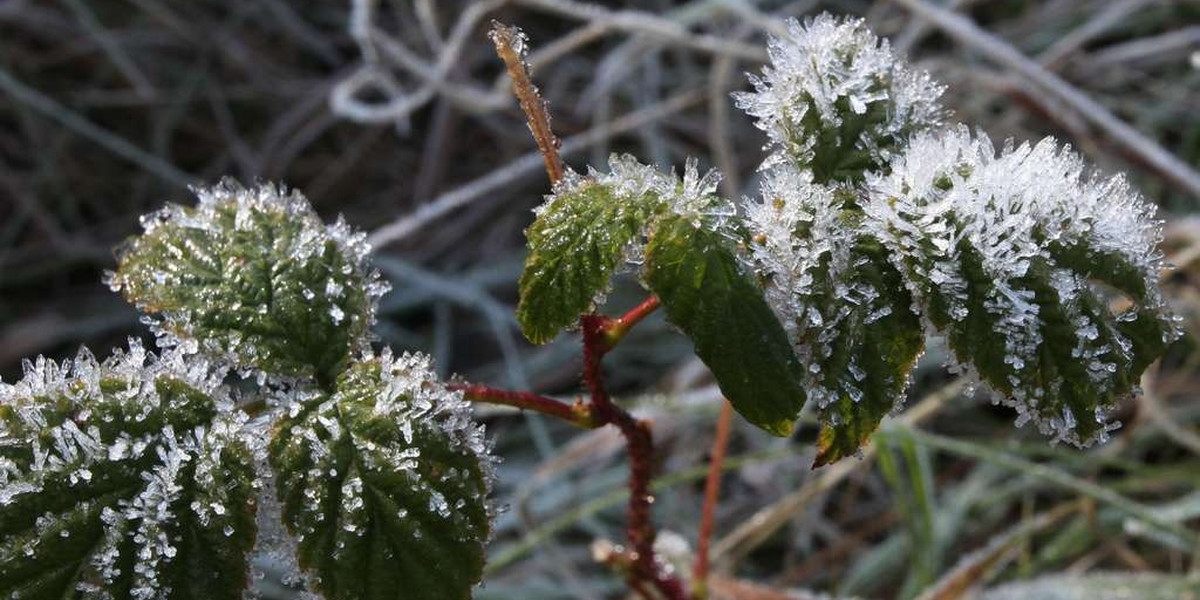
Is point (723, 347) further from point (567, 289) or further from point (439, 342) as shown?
point (439, 342)

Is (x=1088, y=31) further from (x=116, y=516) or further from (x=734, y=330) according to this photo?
(x=116, y=516)

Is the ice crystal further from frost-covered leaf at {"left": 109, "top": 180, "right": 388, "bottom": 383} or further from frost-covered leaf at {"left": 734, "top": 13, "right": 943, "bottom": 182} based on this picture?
frost-covered leaf at {"left": 109, "top": 180, "right": 388, "bottom": 383}

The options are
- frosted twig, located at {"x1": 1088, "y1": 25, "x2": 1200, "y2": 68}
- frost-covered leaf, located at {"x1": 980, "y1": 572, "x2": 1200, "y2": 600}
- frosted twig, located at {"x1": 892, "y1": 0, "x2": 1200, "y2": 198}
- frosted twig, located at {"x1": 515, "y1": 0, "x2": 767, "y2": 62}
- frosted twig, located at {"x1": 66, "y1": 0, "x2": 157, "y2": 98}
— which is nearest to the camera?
frost-covered leaf, located at {"x1": 980, "y1": 572, "x2": 1200, "y2": 600}

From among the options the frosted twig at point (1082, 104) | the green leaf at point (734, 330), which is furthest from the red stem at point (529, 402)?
the frosted twig at point (1082, 104)

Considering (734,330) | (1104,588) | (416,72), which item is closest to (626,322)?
(734,330)

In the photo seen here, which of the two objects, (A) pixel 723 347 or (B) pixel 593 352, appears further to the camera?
(B) pixel 593 352

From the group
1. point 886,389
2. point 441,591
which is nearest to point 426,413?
point 441,591

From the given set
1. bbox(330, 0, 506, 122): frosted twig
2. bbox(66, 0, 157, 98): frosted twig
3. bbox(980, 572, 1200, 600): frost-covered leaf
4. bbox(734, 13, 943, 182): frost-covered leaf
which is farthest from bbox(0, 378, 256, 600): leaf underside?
bbox(66, 0, 157, 98): frosted twig
